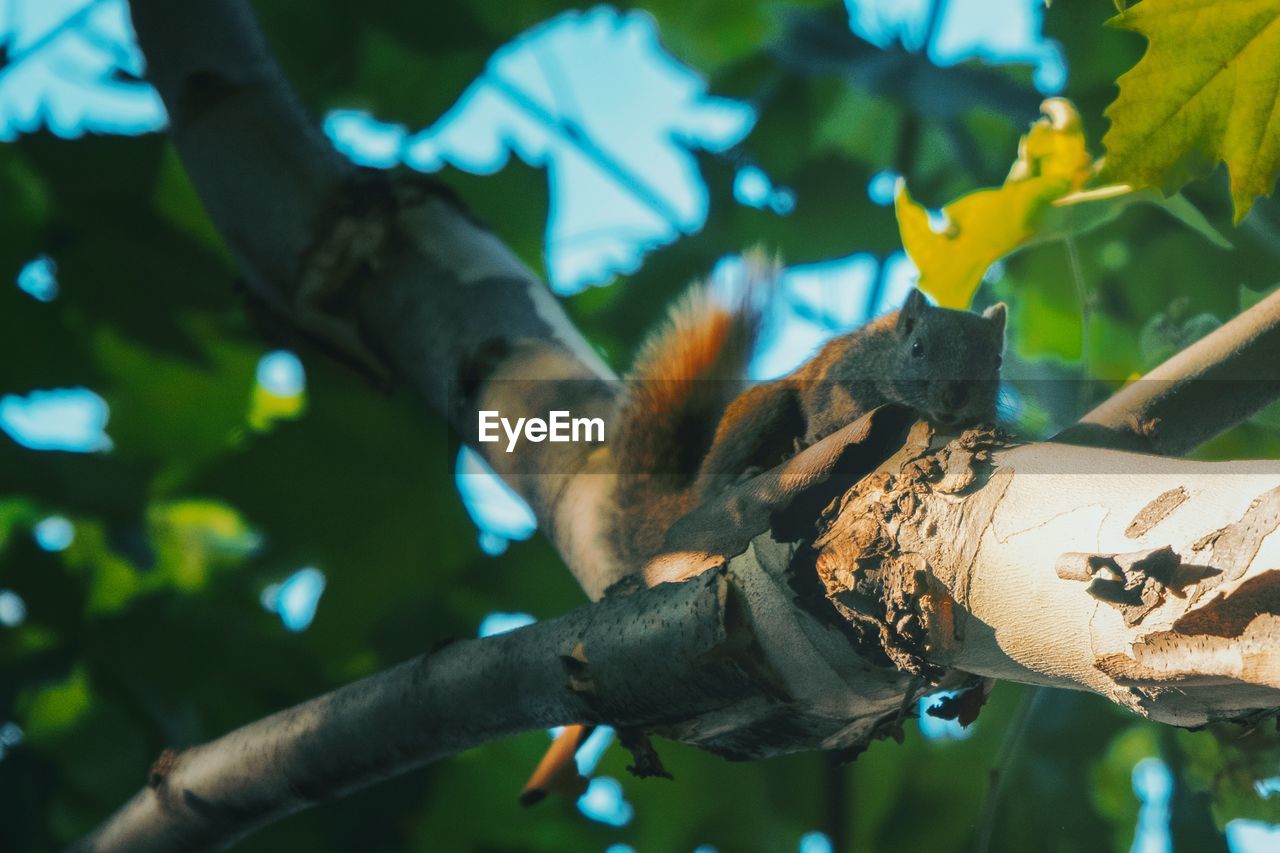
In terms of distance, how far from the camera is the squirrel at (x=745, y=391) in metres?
Answer: 1.28

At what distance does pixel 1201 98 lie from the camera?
757 mm

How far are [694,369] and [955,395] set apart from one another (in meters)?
0.40

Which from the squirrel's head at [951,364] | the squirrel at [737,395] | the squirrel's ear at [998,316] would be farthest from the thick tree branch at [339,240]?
the squirrel's ear at [998,316]

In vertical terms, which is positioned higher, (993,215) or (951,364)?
(993,215)

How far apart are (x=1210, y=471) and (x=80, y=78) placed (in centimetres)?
197

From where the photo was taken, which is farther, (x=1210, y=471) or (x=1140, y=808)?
(x=1140, y=808)

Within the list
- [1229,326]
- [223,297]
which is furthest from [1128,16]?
[223,297]

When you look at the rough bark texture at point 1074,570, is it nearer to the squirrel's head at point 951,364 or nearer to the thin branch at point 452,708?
the thin branch at point 452,708

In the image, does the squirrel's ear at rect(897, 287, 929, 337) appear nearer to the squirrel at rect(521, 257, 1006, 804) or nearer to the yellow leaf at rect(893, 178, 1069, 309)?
the squirrel at rect(521, 257, 1006, 804)

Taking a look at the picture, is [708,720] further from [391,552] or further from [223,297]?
[223,297]

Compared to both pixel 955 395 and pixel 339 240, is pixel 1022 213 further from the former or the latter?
pixel 339 240

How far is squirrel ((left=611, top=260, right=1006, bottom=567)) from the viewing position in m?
1.28

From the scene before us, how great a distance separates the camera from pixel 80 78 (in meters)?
1.95
